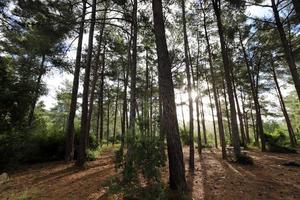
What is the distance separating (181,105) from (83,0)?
51.3 feet

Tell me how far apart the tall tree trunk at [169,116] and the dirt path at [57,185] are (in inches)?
76.0

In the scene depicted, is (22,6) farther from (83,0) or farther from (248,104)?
(248,104)

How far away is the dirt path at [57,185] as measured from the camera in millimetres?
4508

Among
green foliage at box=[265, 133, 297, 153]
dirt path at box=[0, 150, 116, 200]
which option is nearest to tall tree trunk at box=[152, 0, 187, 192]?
dirt path at box=[0, 150, 116, 200]

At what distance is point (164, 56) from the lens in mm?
4695

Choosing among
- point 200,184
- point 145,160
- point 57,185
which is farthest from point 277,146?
point 57,185

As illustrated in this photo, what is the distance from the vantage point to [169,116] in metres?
4.39

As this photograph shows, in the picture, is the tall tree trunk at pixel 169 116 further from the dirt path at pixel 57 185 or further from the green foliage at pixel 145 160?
the dirt path at pixel 57 185

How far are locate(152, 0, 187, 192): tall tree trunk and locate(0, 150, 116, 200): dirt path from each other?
1.93m

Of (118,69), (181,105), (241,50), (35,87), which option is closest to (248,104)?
(181,105)

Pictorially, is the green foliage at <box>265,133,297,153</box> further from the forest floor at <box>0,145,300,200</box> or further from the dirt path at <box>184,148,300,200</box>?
the dirt path at <box>184,148,300,200</box>

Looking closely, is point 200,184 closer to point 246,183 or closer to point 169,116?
point 246,183

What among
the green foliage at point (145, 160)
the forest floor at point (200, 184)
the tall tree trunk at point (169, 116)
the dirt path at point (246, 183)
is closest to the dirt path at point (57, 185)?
the forest floor at point (200, 184)

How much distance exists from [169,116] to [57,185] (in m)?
3.83
